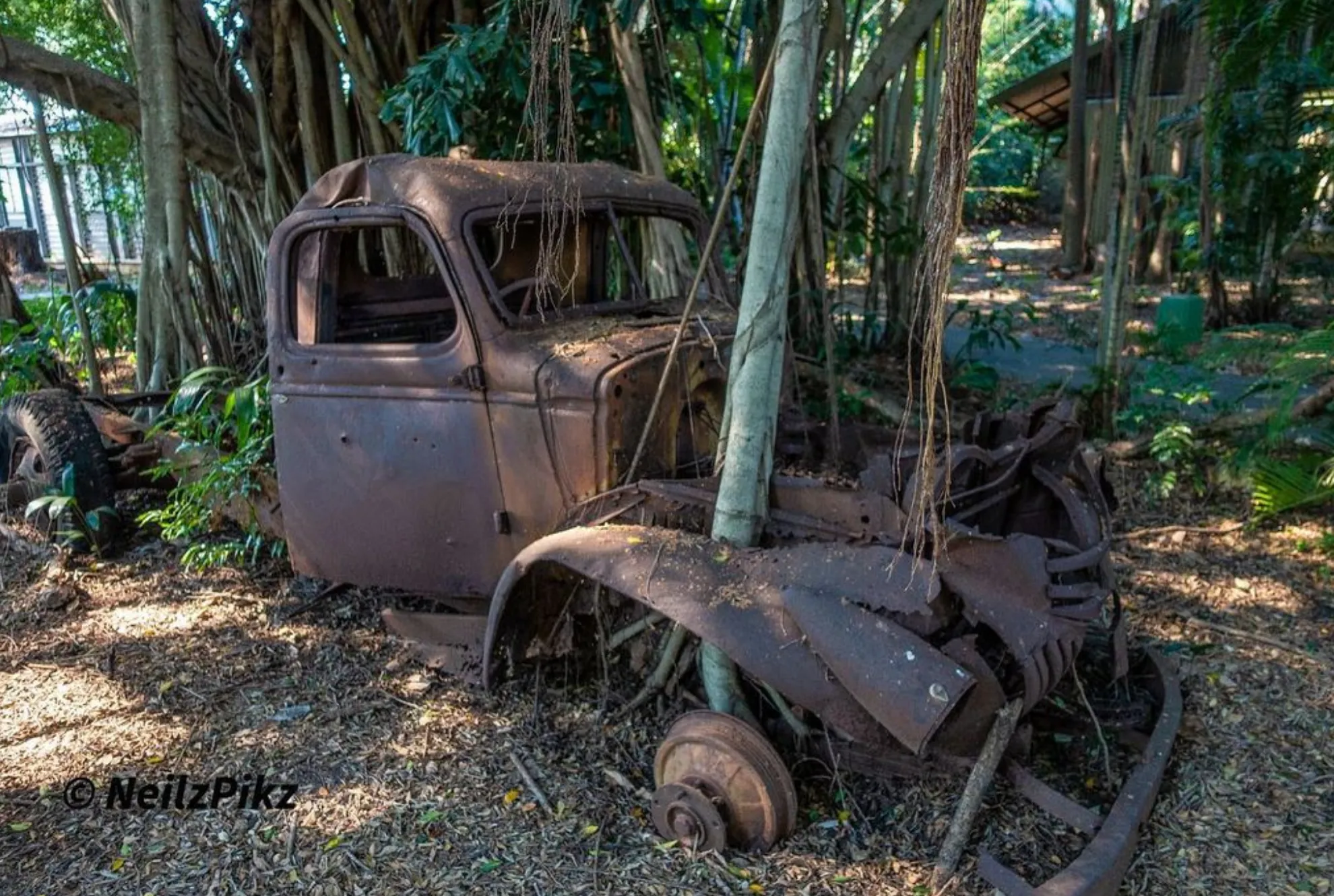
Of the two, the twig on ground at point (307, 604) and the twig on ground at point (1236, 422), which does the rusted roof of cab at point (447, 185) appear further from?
the twig on ground at point (1236, 422)

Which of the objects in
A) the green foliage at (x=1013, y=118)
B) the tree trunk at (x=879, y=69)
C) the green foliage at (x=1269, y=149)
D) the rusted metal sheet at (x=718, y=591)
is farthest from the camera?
the green foliage at (x=1013, y=118)

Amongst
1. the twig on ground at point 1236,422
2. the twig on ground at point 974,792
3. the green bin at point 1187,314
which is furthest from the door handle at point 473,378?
the green bin at point 1187,314

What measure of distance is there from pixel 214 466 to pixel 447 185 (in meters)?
2.06

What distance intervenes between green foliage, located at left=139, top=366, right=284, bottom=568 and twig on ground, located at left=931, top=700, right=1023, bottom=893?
3.35m

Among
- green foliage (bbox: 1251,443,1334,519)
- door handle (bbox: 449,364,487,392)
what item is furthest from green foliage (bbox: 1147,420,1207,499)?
door handle (bbox: 449,364,487,392)

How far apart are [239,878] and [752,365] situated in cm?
199

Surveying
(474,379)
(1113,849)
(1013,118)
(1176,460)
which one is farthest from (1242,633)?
(1013,118)

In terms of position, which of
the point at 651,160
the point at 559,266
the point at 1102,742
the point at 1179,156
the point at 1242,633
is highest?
the point at 1179,156

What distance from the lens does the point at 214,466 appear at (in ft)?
15.5

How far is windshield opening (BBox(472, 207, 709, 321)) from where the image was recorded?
3551 millimetres

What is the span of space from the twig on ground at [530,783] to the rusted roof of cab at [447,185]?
180 centimetres

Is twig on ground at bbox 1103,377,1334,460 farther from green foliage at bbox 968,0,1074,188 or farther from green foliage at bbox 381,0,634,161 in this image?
green foliage at bbox 968,0,1074,188

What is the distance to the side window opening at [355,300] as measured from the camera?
150 inches

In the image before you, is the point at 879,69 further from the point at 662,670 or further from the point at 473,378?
the point at 662,670
